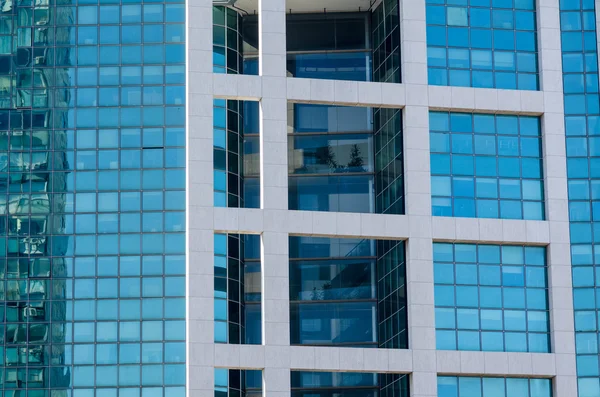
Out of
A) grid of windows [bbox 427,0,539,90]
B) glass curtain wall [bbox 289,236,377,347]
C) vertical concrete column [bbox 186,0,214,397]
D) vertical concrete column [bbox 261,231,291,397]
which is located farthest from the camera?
glass curtain wall [bbox 289,236,377,347]

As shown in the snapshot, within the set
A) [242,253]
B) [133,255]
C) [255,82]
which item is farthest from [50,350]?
[255,82]

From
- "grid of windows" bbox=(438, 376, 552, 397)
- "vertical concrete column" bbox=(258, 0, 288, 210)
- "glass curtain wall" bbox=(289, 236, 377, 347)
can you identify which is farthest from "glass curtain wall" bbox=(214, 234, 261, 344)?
"grid of windows" bbox=(438, 376, 552, 397)

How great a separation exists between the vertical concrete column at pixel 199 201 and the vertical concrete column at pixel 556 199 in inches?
672

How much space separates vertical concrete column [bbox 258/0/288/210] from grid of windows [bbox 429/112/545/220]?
768 centimetres

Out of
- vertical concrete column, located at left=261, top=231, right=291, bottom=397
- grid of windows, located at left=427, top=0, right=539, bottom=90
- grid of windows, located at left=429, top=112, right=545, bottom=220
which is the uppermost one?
grid of windows, located at left=427, top=0, right=539, bottom=90

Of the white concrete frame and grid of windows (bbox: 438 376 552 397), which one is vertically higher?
the white concrete frame

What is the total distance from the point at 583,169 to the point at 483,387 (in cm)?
1258

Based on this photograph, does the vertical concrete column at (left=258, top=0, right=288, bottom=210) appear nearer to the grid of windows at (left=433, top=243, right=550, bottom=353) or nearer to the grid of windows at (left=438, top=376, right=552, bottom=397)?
the grid of windows at (left=433, top=243, right=550, bottom=353)

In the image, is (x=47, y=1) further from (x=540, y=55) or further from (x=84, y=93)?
(x=540, y=55)

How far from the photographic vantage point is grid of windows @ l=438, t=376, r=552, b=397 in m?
67.8

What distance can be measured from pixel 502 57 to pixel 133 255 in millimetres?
21613

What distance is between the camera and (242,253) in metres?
71.6

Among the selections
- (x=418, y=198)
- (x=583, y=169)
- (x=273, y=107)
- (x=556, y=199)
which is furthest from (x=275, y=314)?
(x=583, y=169)

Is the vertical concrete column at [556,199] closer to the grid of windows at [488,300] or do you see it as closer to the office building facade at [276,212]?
the office building facade at [276,212]
